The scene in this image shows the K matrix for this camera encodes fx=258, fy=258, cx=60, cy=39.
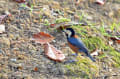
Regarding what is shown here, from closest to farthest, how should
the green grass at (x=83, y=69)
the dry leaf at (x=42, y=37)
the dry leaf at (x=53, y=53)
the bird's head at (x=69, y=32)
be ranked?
1. the green grass at (x=83, y=69)
2. the dry leaf at (x=53, y=53)
3. the dry leaf at (x=42, y=37)
4. the bird's head at (x=69, y=32)

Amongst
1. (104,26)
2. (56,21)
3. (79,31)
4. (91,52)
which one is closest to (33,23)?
(56,21)

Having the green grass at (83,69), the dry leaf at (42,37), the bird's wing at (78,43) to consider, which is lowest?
the green grass at (83,69)

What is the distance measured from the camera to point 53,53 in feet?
12.7

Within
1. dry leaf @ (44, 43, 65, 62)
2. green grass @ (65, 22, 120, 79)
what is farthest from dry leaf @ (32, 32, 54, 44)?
green grass @ (65, 22, 120, 79)

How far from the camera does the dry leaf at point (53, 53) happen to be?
379cm

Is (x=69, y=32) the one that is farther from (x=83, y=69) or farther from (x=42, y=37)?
(x=83, y=69)

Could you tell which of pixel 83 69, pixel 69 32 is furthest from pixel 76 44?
pixel 83 69

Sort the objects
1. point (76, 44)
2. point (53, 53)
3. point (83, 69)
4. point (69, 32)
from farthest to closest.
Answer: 1. point (69, 32)
2. point (76, 44)
3. point (53, 53)
4. point (83, 69)

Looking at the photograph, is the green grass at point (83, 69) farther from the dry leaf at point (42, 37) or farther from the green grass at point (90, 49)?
the dry leaf at point (42, 37)

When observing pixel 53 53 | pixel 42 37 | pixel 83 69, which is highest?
pixel 42 37

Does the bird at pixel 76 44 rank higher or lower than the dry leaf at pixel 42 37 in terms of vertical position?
lower

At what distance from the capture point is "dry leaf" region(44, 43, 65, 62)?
379 centimetres

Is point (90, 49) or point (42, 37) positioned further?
point (90, 49)

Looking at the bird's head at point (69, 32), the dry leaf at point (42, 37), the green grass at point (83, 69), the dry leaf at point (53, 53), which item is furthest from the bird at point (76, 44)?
the dry leaf at point (42, 37)
